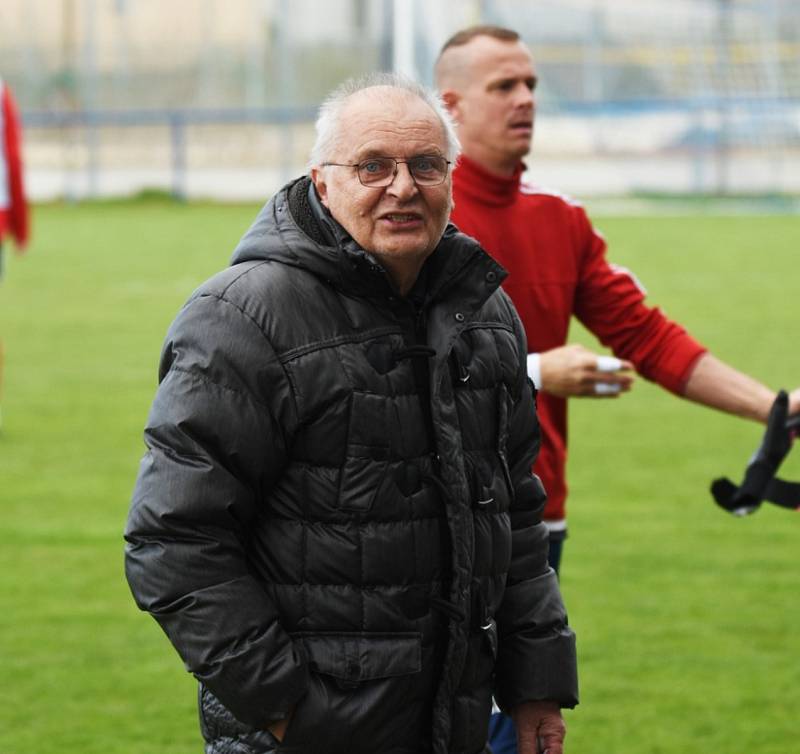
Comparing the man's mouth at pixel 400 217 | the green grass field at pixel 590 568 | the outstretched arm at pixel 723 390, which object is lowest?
the green grass field at pixel 590 568

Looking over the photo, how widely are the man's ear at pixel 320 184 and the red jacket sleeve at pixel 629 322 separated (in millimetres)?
1667

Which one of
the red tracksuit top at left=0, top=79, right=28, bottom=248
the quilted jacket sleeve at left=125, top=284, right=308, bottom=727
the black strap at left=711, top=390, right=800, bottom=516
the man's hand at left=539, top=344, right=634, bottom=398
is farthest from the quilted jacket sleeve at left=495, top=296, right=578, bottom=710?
the red tracksuit top at left=0, top=79, right=28, bottom=248

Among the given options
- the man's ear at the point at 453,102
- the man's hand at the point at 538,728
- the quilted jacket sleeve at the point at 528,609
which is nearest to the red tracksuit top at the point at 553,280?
the man's ear at the point at 453,102

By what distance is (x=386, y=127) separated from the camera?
3.12m

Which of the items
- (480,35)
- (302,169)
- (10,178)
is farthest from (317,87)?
(480,35)

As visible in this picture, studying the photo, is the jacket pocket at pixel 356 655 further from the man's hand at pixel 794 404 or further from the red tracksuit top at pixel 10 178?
the red tracksuit top at pixel 10 178

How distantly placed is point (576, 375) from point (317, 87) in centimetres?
3241

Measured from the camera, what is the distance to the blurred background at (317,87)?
33469 millimetres

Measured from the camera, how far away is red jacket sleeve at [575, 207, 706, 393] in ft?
15.8

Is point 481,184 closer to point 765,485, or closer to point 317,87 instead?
point 765,485

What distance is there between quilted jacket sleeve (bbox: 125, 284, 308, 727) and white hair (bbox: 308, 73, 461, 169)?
36 cm

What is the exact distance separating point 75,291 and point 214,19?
20.1m

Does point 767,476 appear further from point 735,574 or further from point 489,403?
point 735,574

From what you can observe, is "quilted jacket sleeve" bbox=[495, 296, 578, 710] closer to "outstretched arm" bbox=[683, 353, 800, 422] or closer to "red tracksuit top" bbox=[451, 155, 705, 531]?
"red tracksuit top" bbox=[451, 155, 705, 531]
